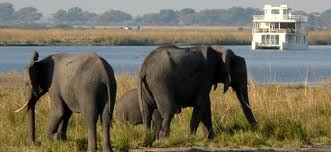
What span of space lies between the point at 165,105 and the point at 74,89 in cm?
215

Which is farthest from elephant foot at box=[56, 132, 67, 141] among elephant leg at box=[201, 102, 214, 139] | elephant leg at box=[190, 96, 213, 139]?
elephant leg at box=[201, 102, 214, 139]

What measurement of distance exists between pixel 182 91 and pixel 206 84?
40 centimetres

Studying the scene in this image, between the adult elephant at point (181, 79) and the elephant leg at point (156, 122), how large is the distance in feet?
0.44

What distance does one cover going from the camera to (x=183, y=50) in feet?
47.9

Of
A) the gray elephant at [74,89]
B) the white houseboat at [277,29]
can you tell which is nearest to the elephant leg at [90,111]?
the gray elephant at [74,89]

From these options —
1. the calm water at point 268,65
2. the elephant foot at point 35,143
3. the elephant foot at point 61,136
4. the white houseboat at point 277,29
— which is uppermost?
the elephant foot at point 61,136

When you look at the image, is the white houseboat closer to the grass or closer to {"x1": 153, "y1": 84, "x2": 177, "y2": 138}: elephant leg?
the grass

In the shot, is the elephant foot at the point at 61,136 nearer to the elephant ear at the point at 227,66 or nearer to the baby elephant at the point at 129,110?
the baby elephant at the point at 129,110

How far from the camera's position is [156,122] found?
1502cm

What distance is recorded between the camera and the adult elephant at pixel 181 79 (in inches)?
564

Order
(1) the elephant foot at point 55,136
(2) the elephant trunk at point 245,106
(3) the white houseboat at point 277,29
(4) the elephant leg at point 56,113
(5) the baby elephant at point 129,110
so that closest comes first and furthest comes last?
1. (4) the elephant leg at point 56,113
2. (1) the elephant foot at point 55,136
3. (2) the elephant trunk at point 245,106
4. (5) the baby elephant at point 129,110
5. (3) the white houseboat at point 277,29

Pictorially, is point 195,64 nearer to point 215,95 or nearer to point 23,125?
point 23,125

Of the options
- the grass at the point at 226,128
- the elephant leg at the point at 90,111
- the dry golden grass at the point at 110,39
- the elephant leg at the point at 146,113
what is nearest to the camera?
the elephant leg at the point at 90,111

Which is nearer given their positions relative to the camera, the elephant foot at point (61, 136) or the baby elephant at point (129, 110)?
the elephant foot at point (61, 136)
